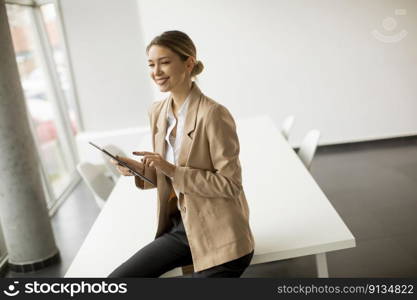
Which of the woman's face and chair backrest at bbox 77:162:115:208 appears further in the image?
chair backrest at bbox 77:162:115:208

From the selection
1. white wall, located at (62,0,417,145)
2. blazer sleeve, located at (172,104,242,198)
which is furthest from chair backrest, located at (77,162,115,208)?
white wall, located at (62,0,417,145)

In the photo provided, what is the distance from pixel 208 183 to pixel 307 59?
197 inches

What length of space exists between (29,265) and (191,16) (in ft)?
11.9

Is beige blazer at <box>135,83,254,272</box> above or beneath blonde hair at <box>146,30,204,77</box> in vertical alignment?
beneath

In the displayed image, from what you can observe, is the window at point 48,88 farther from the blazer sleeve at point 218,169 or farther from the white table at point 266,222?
the blazer sleeve at point 218,169

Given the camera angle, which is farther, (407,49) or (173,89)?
(407,49)

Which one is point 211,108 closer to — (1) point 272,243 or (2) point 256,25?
(1) point 272,243

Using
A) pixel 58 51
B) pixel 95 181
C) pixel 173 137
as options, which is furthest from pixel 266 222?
pixel 58 51

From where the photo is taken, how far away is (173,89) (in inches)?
75.7

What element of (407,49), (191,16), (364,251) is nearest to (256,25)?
(191,16)

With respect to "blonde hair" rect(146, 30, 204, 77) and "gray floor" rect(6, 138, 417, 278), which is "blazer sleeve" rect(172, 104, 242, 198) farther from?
"gray floor" rect(6, 138, 417, 278)

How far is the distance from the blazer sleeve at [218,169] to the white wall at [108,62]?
18.1 ft

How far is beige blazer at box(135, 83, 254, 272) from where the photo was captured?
184cm

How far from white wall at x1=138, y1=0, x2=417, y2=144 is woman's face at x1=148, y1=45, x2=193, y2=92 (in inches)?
186
